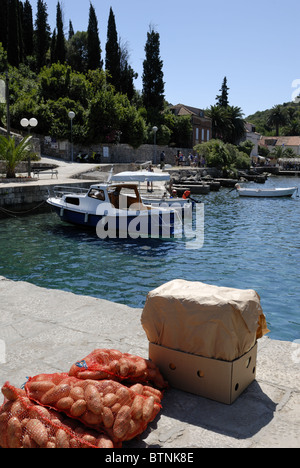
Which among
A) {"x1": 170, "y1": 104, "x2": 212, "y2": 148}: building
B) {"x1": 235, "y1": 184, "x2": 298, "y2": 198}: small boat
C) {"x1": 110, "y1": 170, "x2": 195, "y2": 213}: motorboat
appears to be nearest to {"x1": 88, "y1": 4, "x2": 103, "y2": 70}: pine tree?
{"x1": 170, "y1": 104, "x2": 212, "y2": 148}: building

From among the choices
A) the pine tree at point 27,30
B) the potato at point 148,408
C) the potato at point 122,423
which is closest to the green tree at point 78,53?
the pine tree at point 27,30

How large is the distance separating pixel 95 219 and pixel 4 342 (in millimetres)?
11767

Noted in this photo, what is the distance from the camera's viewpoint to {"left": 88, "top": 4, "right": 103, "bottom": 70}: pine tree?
175 ft

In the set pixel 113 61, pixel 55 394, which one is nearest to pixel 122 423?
pixel 55 394

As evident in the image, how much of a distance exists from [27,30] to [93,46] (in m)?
10.2

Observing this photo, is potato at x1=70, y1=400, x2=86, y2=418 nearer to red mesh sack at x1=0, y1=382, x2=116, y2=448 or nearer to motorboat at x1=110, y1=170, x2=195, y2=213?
red mesh sack at x1=0, y1=382, x2=116, y2=448

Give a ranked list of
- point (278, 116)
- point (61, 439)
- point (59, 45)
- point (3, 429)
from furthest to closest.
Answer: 1. point (278, 116)
2. point (59, 45)
3. point (3, 429)
4. point (61, 439)

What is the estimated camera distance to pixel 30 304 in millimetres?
6293

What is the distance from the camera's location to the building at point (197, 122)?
63.8 m

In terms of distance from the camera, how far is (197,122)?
64875mm

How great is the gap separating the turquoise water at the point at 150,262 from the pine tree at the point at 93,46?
3903 centimetres

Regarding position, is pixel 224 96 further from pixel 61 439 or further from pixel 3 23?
pixel 61 439

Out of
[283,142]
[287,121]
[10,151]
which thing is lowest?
[10,151]

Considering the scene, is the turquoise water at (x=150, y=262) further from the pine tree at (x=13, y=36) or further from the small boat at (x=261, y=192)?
the pine tree at (x=13, y=36)
